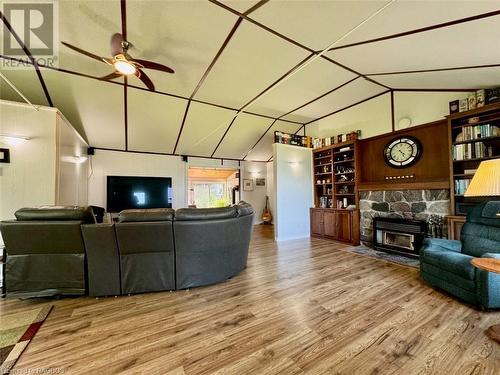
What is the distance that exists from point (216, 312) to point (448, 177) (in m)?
4.20

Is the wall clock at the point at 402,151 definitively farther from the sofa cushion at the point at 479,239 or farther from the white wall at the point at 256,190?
the white wall at the point at 256,190

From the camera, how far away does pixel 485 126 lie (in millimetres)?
3049

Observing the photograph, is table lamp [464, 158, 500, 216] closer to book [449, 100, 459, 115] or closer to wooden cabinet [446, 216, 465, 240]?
wooden cabinet [446, 216, 465, 240]

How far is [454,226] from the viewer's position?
329cm

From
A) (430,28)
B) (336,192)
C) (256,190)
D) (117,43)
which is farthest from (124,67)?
(256,190)

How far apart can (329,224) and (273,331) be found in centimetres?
399

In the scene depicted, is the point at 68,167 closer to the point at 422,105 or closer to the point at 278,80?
the point at 278,80

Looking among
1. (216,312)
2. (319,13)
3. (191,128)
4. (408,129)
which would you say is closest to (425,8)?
(319,13)

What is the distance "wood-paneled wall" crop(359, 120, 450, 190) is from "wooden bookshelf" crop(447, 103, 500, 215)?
→ 0.59ft

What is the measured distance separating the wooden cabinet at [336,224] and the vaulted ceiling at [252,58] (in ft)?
8.63

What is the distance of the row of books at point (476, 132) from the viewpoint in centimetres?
302

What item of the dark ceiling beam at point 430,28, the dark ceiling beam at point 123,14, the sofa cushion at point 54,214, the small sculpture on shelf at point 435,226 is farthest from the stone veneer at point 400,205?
the dark ceiling beam at point 123,14

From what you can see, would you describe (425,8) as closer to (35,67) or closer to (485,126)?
(485,126)

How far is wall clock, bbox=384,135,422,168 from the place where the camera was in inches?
156
